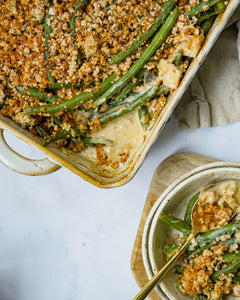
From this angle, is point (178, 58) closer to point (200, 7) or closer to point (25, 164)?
point (200, 7)

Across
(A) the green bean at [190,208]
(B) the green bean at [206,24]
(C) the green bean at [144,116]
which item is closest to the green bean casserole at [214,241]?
(A) the green bean at [190,208]

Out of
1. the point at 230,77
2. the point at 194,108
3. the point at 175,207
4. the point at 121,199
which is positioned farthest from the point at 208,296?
the point at 230,77

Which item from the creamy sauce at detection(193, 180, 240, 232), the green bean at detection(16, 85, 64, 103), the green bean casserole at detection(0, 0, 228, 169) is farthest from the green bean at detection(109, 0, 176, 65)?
the creamy sauce at detection(193, 180, 240, 232)

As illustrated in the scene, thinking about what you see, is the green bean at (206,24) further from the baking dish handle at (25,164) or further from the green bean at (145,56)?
the baking dish handle at (25,164)

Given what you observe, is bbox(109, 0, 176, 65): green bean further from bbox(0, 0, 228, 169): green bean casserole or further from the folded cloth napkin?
the folded cloth napkin

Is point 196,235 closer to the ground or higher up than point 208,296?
higher up

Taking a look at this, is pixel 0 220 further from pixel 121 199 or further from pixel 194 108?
pixel 194 108
